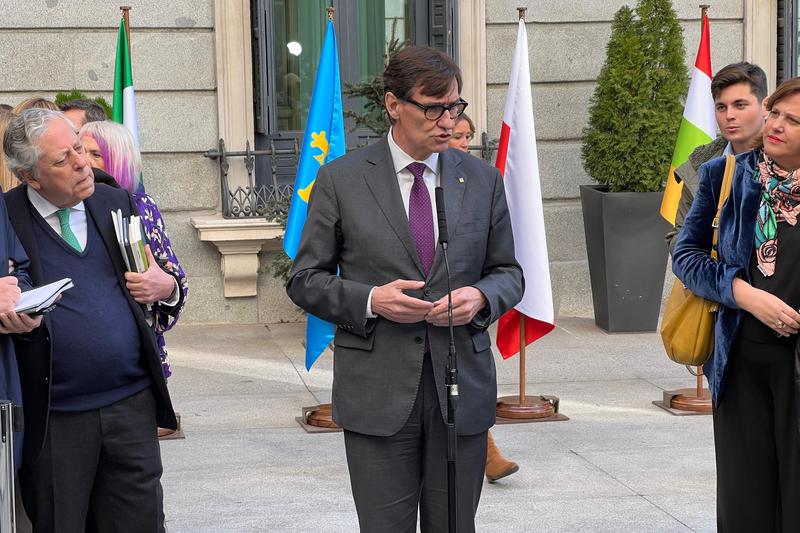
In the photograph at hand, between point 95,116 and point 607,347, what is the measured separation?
17.0 ft

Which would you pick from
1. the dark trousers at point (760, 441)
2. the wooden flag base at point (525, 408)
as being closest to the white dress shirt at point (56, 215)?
the dark trousers at point (760, 441)

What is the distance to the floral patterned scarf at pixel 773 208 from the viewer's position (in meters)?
4.08

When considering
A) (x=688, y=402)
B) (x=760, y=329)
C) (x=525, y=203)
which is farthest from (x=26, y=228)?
(x=688, y=402)

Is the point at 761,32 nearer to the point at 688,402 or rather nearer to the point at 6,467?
the point at 688,402

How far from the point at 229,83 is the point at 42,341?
691 centimetres

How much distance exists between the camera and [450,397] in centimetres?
364

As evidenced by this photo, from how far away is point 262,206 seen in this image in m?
10.5

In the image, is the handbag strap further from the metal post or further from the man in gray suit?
the metal post

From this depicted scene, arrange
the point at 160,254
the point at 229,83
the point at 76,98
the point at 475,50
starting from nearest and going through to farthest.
Result: the point at 160,254, the point at 76,98, the point at 229,83, the point at 475,50

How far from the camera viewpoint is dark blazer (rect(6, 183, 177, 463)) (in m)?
3.93

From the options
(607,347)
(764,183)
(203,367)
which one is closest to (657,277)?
(607,347)

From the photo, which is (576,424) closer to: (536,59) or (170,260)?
(170,260)

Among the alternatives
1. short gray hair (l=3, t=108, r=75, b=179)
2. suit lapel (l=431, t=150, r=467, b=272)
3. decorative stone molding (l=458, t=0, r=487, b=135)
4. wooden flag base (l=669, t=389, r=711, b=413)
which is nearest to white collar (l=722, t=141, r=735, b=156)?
suit lapel (l=431, t=150, r=467, b=272)

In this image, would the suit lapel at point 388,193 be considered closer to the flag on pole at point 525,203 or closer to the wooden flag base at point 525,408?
the flag on pole at point 525,203
